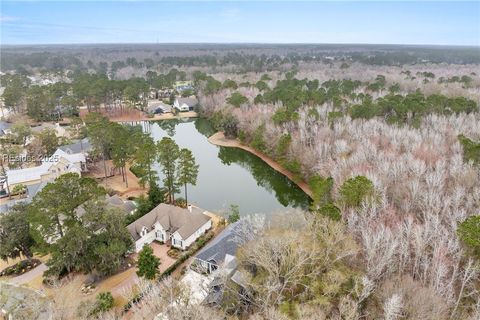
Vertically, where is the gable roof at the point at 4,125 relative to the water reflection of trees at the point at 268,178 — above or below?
above

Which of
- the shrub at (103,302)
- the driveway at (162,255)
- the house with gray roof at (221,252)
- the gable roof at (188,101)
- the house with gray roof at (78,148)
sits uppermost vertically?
the gable roof at (188,101)

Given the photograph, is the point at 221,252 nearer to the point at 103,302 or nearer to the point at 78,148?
the point at 103,302

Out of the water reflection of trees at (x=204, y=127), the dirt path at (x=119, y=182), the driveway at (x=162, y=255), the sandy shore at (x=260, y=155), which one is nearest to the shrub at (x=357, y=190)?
the sandy shore at (x=260, y=155)

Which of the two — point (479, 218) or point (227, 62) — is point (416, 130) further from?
point (227, 62)

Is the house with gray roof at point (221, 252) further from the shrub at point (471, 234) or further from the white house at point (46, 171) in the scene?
the white house at point (46, 171)

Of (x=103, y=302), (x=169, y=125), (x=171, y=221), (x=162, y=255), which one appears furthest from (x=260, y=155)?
(x=103, y=302)

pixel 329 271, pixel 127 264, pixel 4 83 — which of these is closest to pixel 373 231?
pixel 329 271
